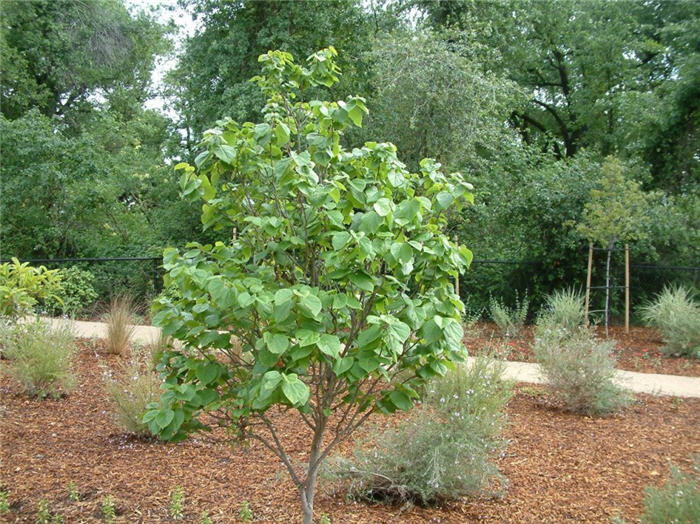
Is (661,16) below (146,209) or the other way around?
the other way around

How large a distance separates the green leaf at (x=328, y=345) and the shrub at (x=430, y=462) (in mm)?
1664

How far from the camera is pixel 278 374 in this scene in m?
2.19

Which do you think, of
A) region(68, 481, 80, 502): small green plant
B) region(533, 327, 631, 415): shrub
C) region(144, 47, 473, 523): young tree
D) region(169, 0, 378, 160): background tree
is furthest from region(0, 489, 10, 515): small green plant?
region(169, 0, 378, 160): background tree

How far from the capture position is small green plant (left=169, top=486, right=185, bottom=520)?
345cm

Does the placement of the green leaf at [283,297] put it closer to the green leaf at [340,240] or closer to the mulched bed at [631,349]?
the green leaf at [340,240]

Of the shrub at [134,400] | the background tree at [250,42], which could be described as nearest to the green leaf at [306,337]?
the shrub at [134,400]

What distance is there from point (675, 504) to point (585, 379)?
9.10ft

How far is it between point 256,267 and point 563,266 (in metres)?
10.9

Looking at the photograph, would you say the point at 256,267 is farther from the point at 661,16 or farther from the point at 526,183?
the point at 661,16

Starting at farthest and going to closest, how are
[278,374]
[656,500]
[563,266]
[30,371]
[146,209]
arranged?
1. [146,209]
2. [563,266]
3. [30,371]
4. [656,500]
5. [278,374]

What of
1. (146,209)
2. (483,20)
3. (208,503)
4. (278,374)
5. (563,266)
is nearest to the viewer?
(278,374)

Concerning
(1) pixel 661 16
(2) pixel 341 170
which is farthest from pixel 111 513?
(1) pixel 661 16

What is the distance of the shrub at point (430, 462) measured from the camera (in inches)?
145

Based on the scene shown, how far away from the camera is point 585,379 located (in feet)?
18.6
